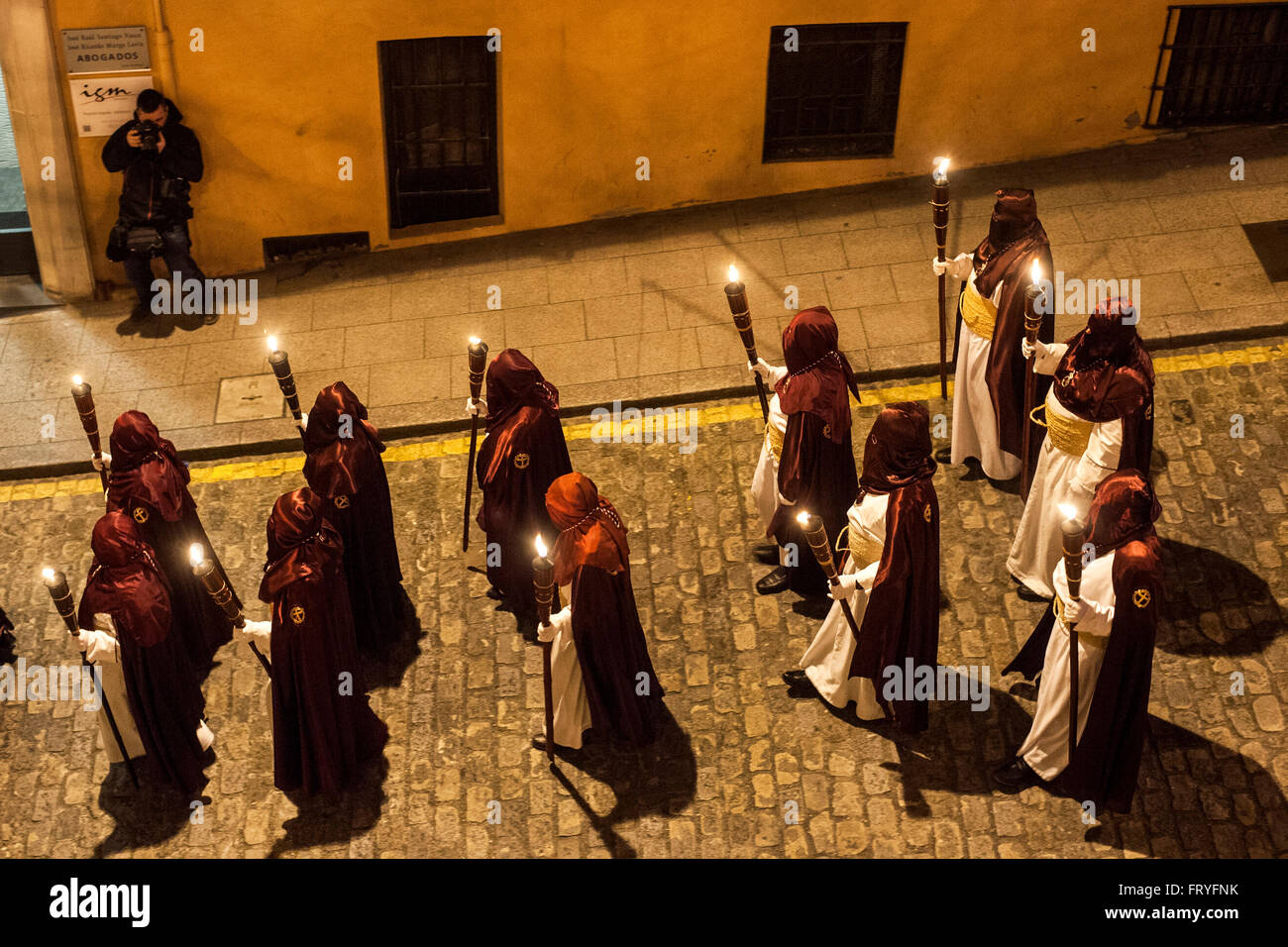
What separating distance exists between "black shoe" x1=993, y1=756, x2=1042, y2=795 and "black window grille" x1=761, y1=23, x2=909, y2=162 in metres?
6.62

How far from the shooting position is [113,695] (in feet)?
34.5

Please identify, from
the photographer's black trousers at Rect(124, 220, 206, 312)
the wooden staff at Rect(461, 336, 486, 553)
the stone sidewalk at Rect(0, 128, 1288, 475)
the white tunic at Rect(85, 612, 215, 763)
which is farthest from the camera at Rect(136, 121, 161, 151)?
the white tunic at Rect(85, 612, 215, 763)

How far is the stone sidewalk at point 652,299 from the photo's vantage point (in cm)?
1351

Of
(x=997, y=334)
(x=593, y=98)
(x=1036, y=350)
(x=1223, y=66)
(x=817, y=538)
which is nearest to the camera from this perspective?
(x=817, y=538)

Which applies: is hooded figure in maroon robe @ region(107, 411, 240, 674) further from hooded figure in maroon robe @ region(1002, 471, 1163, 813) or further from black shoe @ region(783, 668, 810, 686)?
hooded figure in maroon robe @ region(1002, 471, 1163, 813)

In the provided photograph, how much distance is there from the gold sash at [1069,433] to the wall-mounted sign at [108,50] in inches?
314

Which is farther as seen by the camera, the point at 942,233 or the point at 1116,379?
the point at 942,233

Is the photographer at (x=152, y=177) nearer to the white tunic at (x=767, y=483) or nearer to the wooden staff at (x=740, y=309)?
the wooden staff at (x=740, y=309)

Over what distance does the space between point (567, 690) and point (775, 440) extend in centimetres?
224

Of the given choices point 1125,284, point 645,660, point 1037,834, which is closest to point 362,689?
point 645,660

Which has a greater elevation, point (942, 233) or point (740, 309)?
point (942, 233)

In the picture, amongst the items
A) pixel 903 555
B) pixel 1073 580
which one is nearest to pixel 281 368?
pixel 903 555

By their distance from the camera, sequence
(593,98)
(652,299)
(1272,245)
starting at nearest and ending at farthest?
(1272,245) → (652,299) → (593,98)

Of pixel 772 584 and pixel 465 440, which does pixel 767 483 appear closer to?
pixel 772 584
